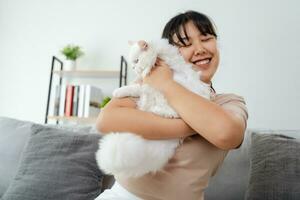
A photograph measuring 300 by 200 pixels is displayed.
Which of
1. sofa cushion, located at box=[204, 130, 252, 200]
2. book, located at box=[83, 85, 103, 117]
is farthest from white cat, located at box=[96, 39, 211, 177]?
book, located at box=[83, 85, 103, 117]

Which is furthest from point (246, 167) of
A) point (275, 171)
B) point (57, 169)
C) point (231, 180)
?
point (57, 169)

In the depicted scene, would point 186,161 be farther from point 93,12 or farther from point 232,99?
point 93,12

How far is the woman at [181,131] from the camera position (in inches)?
31.9

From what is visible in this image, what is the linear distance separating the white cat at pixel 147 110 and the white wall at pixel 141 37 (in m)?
1.39

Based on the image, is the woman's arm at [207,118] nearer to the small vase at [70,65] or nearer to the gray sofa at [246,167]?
the gray sofa at [246,167]

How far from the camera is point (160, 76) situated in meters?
0.90

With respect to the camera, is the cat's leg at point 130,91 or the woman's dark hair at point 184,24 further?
the woman's dark hair at point 184,24

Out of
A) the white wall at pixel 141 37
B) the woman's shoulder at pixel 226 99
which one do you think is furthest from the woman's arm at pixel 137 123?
the white wall at pixel 141 37

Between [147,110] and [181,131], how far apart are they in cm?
11

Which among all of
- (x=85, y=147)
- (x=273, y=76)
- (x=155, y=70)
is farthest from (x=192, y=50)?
(x=273, y=76)

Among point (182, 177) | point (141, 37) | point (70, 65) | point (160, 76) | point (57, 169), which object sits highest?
point (141, 37)

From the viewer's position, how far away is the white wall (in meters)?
2.37

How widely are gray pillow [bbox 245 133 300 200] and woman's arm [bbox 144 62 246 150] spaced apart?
57 cm

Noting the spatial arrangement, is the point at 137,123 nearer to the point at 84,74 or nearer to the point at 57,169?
the point at 57,169
